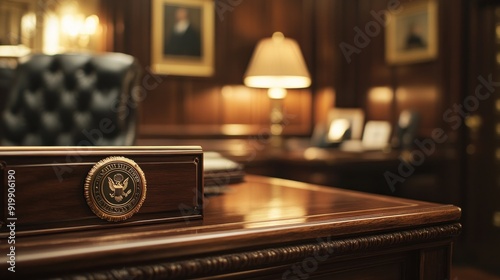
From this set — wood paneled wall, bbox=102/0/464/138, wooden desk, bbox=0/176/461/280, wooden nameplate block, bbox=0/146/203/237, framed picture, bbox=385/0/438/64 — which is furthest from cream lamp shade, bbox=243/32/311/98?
wooden nameplate block, bbox=0/146/203/237

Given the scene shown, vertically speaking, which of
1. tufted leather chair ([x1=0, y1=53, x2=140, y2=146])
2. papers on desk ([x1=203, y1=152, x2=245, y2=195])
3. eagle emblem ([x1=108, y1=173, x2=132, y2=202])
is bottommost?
papers on desk ([x1=203, y1=152, x2=245, y2=195])

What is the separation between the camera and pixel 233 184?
1449 millimetres

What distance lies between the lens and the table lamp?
4234 mm

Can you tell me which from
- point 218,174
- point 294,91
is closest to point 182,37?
point 294,91

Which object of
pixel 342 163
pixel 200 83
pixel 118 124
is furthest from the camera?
pixel 200 83

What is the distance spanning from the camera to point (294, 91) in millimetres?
5199

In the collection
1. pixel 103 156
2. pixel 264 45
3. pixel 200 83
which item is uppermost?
pixel 264 45

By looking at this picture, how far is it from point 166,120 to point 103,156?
3.86 m

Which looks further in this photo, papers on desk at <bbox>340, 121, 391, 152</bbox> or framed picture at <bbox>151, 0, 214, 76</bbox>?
framed picture at <bbox>151, 0, 214, 76</bbox>

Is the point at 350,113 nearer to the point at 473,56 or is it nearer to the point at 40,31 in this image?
the point at 473,56

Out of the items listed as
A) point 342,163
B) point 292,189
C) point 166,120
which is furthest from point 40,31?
point 292,189

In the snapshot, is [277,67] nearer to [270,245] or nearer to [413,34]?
[413,34]

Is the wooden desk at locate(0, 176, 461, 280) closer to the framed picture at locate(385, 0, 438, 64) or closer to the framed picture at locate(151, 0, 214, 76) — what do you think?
the framed picture at locate(385, 0, 438, 64)

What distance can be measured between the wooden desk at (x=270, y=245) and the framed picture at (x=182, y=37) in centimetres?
352
